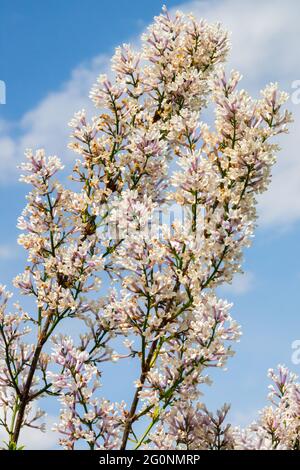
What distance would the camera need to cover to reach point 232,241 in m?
8.67

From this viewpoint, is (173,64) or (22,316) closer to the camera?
(22,316)

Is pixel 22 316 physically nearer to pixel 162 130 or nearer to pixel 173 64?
pixel 162 130

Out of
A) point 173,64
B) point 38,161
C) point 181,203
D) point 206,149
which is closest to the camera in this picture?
point 181,203

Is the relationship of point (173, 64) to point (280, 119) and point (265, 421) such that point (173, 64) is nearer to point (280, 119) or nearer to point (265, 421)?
point (280, 119)

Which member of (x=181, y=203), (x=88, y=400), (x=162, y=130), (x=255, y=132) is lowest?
(x=88, y=400)

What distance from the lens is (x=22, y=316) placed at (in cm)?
1029

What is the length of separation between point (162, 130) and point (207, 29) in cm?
210

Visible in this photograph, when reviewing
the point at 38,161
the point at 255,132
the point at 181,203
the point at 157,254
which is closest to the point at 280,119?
the point at 255,132

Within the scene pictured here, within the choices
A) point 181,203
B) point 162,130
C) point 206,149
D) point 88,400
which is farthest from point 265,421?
point 162,130

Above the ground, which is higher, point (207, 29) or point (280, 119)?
point (207, 29)

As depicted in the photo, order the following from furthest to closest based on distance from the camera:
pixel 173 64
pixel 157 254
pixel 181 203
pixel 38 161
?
pixel 173 64 → pixel 38 161 → pixel 181 203 → pixel 157 254

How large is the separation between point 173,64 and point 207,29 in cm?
101

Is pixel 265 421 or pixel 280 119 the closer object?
pixel 265 421
